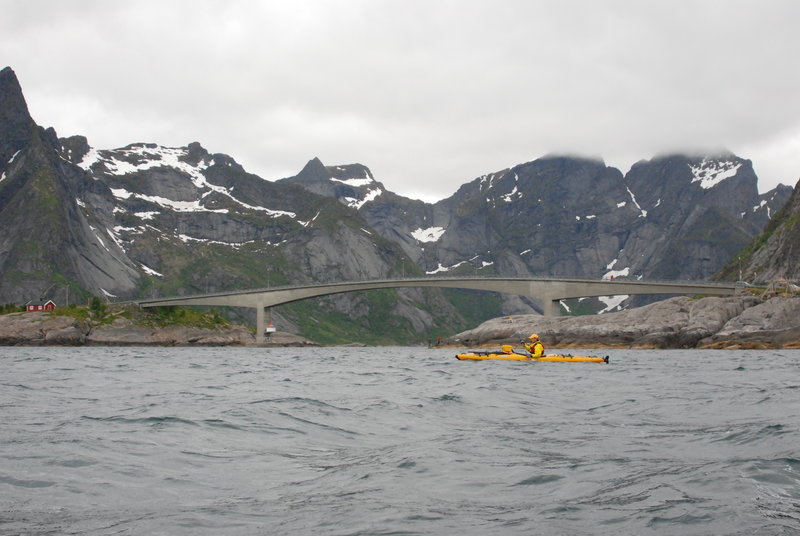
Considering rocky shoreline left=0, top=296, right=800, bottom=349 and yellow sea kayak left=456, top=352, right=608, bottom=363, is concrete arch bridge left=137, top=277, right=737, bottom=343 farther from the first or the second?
yellow sea kayak left=456, top=352, right=608, bottom=363

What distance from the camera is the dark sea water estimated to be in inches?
507

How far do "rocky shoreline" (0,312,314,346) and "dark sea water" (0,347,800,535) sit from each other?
13190 centimetres

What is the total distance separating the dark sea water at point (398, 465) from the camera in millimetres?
12883

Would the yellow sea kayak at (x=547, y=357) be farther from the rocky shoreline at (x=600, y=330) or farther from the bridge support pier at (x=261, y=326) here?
the bridge support pier at (x=261, y=326)

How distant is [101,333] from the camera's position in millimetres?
165125

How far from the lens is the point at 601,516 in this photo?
513 inches

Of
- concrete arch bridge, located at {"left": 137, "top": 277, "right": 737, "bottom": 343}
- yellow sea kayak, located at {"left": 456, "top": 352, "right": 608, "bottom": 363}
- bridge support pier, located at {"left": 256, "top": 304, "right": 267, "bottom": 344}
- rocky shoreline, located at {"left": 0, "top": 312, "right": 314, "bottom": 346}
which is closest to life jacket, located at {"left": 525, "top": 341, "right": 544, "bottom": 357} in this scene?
yellow sea kayak, located at {"left": 456, "top": 352, "right": 608, "bottom": 363}

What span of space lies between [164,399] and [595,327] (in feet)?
408

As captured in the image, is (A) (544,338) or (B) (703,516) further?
(A) (544,338)

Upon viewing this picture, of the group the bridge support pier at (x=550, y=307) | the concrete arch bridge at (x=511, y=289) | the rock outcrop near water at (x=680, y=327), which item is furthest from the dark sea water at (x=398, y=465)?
the bridge support pier at (x=550, y=307)

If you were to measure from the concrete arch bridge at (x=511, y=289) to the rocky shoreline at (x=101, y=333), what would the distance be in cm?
924

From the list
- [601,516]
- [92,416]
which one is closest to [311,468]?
[601,516]

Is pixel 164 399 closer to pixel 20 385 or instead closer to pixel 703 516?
pixel 20 385

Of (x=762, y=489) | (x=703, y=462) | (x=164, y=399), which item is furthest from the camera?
(x=164, y=399)
